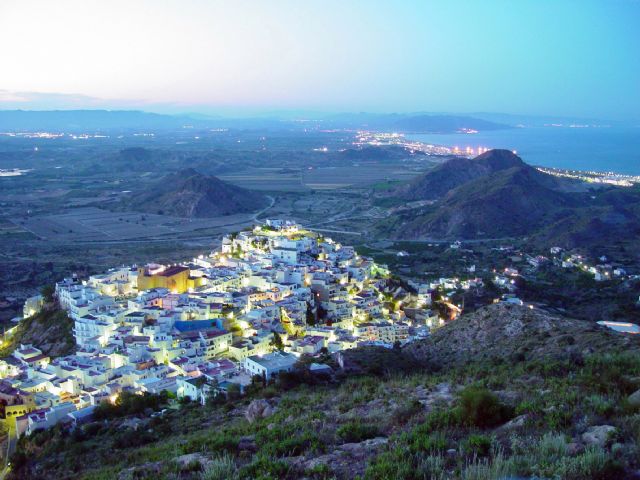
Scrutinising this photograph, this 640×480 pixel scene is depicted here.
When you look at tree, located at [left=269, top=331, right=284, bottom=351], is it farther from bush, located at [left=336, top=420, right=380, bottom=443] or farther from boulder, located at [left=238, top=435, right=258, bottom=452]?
bush, located at [left=336, top=420, right=380, bottom=443]

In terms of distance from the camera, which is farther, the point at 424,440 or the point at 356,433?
the point at 356,433

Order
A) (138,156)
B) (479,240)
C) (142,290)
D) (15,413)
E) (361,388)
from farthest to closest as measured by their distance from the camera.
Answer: (138,156)
(479,240)
(142,290)
(15,413)
(361,388)

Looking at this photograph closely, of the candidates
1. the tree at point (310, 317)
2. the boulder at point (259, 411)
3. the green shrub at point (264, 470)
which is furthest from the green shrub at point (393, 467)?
the tree at point (310, 317)

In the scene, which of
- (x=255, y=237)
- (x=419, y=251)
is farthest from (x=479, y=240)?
(x=255, y=237)

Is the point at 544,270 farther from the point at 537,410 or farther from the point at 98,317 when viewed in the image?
the point at 537,410

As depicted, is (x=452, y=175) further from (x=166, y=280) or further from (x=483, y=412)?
(x=483, y=412)

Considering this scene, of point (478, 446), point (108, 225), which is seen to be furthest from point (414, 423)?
point (108, 225)
